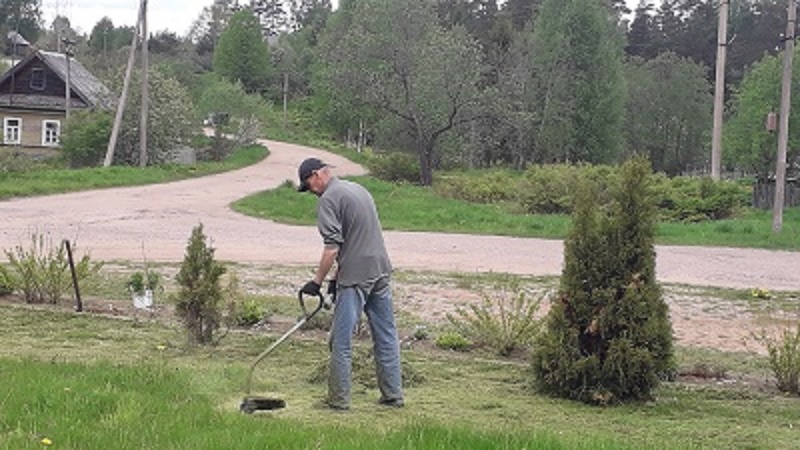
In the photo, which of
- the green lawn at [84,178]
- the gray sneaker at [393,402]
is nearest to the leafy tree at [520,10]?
the green lawn at [84,178]

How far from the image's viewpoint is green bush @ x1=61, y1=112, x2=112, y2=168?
126ft

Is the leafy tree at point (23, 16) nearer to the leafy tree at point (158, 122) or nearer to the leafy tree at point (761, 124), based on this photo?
the leafy tree at point (158, 122)

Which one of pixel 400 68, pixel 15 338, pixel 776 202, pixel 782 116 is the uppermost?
pixel 400 68

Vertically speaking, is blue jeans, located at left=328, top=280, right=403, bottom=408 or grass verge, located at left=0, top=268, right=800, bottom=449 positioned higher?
blue jeans, located at left=328, top=280, right=403, bottom=408

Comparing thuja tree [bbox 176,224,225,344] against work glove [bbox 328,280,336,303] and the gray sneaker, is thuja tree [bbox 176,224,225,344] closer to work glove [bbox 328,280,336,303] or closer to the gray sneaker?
work glove [bbox 328,280,336,303]

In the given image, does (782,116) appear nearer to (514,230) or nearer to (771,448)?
(514,230)

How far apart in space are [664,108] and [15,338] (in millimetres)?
54592

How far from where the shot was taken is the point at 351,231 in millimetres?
6754

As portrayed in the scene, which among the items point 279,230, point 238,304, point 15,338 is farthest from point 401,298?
point 279,230

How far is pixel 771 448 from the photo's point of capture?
5863mm

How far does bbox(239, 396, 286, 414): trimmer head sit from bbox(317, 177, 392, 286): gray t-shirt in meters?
0.88

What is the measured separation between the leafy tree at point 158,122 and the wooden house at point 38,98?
7989 millimetres

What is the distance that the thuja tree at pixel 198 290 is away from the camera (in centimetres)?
867

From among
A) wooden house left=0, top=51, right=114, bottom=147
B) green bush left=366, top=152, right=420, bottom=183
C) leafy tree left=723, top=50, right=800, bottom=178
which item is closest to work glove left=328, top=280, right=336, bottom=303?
green bush left=366, top=152, right=420, bottom=183
